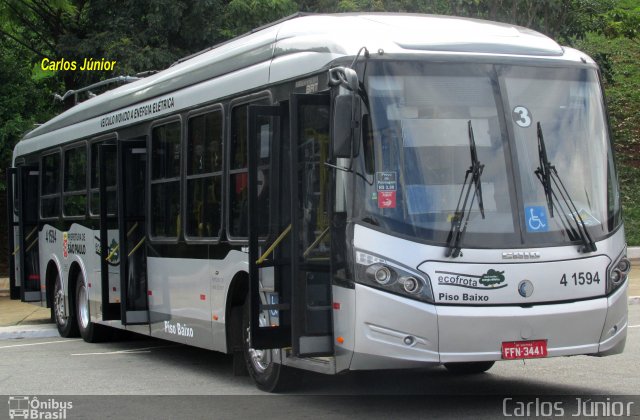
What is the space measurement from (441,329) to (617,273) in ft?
5.53

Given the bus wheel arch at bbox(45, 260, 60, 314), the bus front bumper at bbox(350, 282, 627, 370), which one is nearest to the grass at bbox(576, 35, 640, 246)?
the bus wheel arch at bbox(45, 260, 60, 314)

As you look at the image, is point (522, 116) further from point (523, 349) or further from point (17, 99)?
point (17, 99)

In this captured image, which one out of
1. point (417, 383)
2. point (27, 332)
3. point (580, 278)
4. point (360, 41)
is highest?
point (360, 41)

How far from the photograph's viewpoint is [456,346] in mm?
8234

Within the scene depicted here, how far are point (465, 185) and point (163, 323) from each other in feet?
16.9

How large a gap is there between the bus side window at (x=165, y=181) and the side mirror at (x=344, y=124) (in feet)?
13.0

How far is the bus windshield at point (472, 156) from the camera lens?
330 inches

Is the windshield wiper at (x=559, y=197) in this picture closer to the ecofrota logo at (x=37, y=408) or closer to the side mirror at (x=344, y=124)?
the side mirror at (x=344, y=124)

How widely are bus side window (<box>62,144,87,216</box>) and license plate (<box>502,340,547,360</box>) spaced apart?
8386 mm

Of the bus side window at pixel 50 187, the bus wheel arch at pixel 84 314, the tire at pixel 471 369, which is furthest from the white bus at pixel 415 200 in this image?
the bus side window at pixel 50 187

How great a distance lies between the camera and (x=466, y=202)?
842 cm

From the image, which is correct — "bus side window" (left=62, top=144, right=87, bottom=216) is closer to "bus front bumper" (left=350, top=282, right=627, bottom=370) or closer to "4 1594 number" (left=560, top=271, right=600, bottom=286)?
"bus front bumper" (left=350, top=282, right=627, bottom=370)

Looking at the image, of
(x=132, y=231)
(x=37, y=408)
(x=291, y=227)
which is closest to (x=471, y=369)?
(x=291, y=227)

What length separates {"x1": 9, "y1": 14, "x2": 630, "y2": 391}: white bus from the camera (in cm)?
827
